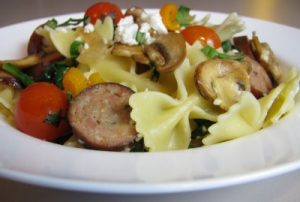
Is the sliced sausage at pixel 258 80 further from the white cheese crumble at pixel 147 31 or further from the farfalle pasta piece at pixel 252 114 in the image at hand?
the white cheese crumble at pixel 147 31

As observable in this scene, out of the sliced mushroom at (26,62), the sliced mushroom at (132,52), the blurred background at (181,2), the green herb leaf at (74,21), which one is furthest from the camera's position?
the blurred background at (181,2)

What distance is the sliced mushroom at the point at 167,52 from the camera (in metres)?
2.98

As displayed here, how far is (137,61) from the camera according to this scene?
3.09 m

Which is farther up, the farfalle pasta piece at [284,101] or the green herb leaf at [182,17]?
the green herb leaf at [182,17]

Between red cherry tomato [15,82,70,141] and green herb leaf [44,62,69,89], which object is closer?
red cherry tomato [15,82,70,141]

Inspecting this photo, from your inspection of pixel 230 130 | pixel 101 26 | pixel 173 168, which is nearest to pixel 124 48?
pixel 101 26

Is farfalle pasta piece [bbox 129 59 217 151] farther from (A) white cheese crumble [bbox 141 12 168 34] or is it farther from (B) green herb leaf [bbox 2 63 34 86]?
(B) green herb leaf [bbox 2 63 34 86]

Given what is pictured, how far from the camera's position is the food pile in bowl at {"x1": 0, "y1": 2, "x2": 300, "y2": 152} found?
8.82 feet

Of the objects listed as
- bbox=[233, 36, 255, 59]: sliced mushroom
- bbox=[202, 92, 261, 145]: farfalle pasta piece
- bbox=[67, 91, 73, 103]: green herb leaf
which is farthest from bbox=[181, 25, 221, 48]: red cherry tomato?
bbox=[67, 91, 73, 103]: green herb leaf

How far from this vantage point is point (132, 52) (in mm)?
3066

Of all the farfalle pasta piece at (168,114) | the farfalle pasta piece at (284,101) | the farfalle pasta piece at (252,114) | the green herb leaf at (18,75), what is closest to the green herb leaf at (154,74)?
the farfalle pasta piece at (168,114)

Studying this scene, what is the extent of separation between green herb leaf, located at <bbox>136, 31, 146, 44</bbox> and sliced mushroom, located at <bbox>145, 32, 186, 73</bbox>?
0.22ft

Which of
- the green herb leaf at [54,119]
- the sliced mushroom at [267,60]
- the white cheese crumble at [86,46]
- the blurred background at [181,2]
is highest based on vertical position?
the white cheese crumble at [86,46]

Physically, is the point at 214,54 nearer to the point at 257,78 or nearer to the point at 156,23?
the point at 257,78
